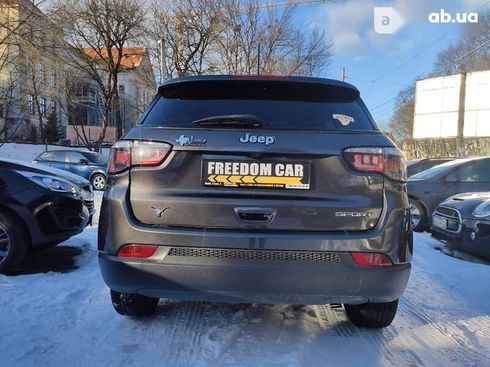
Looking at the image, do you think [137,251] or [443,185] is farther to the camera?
[443,185]

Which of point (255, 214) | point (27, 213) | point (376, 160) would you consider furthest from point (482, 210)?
point (27, 213)

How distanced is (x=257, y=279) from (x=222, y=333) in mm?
818

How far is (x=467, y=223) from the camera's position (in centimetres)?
575

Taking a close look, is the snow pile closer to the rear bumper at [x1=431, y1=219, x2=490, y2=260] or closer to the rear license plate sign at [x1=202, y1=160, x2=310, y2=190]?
the rear bumper at [x1=431, y1=219, x2=490, y2=260]

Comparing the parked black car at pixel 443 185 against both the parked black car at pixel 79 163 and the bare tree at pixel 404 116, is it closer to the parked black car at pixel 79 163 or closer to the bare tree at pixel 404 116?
the parked black car at pixel 79 163

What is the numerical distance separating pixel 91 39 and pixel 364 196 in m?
27.2

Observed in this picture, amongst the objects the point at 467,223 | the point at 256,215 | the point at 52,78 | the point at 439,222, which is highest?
the point at 52,78

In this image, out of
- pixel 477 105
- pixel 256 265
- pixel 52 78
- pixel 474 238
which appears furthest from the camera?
pixel 52 78

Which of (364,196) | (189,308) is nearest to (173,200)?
(364,196)

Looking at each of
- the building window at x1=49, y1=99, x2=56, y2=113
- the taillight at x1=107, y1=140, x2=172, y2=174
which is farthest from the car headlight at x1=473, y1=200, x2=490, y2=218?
the building window at x1=49, y1=99, x2=56, y2=113

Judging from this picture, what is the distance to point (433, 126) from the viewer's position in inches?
1013

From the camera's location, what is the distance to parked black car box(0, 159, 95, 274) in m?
4.57

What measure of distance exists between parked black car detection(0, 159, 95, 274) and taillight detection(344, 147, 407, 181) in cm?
332

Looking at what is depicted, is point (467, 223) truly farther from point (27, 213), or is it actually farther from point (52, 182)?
point (27, 213)
